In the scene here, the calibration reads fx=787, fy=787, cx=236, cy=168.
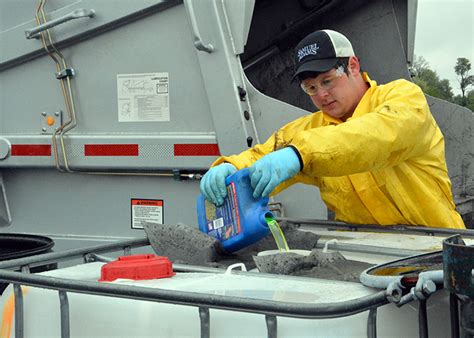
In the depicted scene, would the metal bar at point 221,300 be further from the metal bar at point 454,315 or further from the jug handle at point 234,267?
the jug handle at point 234,267

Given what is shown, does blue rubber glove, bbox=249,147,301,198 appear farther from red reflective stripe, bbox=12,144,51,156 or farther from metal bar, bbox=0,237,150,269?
red reflective stripe, bbox=12,144,51,156

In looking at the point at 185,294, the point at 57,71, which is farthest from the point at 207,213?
the point at 57,71

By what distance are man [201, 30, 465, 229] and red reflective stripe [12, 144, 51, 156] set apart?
1.58 metres

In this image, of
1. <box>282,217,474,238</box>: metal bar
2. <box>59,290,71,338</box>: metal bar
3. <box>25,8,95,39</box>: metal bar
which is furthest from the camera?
<box>25,8,95,39</box>: metal bar

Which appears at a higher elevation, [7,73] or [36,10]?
[36,10]

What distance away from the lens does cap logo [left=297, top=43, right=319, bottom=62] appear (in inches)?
96.6

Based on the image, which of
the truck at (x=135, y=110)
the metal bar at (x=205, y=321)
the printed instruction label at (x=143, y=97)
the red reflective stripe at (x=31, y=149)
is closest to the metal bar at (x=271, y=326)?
the metal bar at (x=205, y=321)

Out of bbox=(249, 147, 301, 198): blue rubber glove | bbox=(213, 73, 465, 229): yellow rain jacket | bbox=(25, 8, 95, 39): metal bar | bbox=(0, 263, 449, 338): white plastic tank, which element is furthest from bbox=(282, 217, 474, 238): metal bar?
bbox=(25, 8, 95, 39): metal bar

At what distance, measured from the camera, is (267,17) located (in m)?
4.36

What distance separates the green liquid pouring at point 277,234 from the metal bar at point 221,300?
2.11 ft

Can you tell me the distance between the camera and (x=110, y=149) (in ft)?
12.2

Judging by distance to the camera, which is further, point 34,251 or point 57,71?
point 57,71

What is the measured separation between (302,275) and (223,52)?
1.67 m

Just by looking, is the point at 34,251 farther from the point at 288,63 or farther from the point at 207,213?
the point at 288,63
